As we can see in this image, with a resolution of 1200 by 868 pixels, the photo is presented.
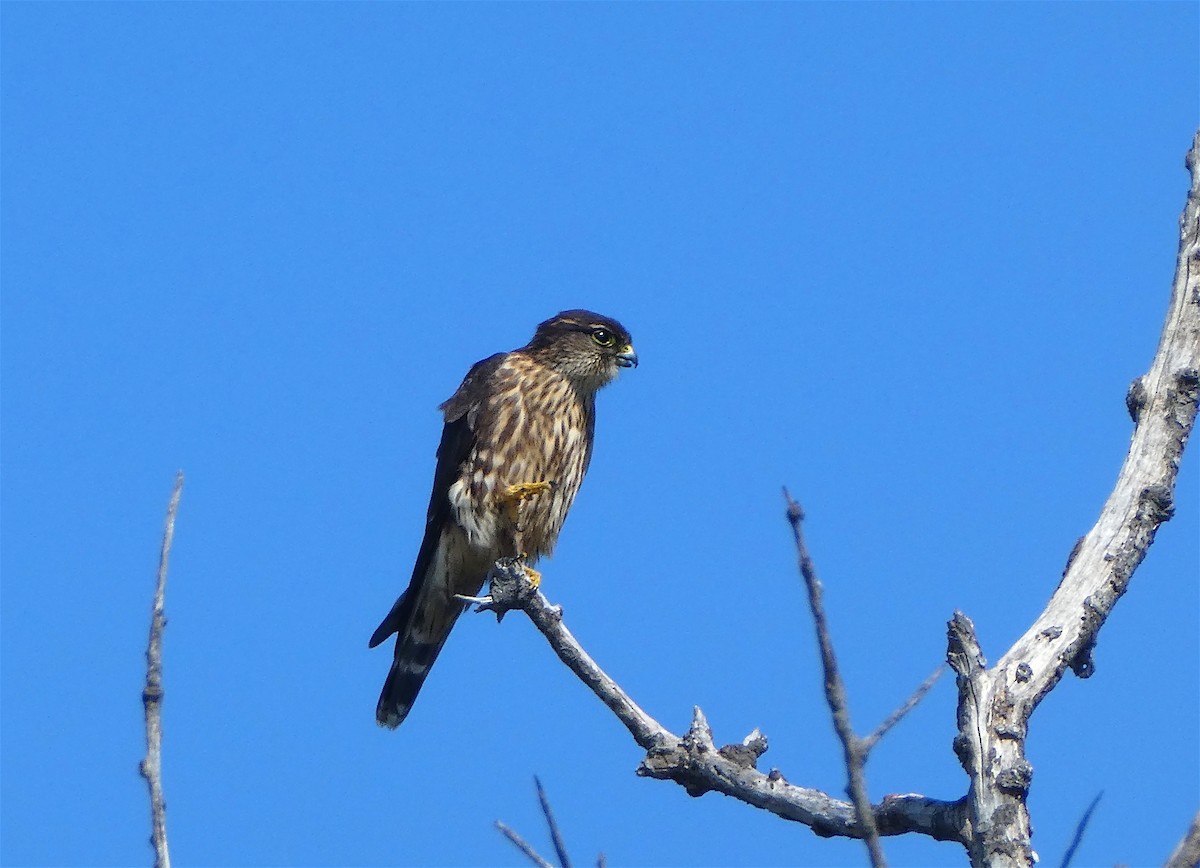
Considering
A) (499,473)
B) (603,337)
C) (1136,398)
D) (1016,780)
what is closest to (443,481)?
(499,473)

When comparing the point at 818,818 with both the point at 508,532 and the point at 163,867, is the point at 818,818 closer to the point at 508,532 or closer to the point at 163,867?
the point at 163,867

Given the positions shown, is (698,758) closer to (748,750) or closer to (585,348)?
(748,750)

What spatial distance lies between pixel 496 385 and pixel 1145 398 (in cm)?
297

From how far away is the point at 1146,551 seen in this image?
324cm

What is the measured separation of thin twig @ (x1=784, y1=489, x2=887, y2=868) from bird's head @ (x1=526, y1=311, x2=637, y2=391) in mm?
4331

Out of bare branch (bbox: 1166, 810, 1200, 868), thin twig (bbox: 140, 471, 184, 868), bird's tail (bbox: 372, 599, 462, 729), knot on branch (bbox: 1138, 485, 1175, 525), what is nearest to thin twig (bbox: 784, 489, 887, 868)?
bare branch (bbox: 1166, 810, 1200, 868)

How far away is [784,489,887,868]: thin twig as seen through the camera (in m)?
1.55

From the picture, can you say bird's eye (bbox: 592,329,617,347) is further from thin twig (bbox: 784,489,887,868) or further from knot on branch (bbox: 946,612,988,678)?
thin twig (bbox: 784,489,887,868)

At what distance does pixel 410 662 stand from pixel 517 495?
3.11ft

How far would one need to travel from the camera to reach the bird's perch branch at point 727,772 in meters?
3.06

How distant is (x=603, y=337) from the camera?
19.8 feet

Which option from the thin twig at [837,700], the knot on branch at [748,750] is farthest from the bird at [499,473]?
the thin twig at [837,700]

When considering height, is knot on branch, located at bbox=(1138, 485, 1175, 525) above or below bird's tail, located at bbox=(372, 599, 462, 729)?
below

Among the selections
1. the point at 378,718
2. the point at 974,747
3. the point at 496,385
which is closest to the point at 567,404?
the point at 496,385
